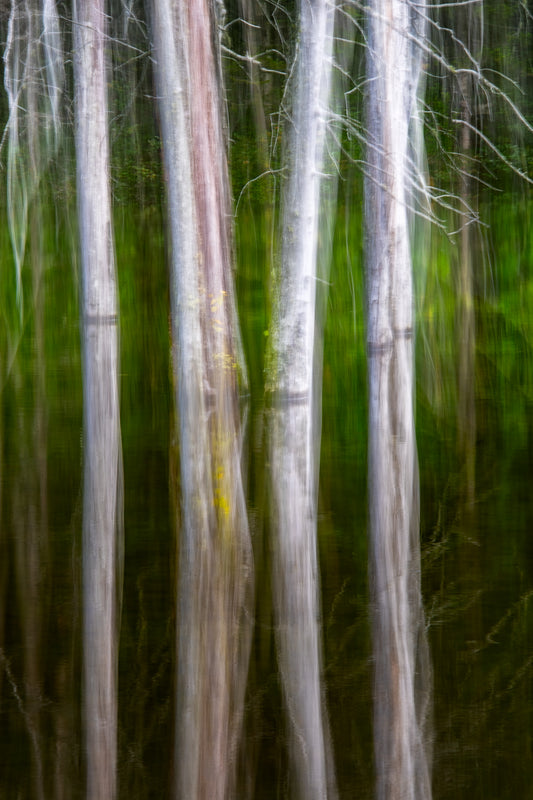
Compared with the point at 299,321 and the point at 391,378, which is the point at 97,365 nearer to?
the point at 391,378

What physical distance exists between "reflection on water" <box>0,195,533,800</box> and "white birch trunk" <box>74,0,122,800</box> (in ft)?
0.30

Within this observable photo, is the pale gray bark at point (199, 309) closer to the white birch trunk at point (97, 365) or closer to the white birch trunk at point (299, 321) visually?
the white birch trunk at point (299, 321)

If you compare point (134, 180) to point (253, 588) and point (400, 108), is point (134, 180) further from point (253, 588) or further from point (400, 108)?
point (253, 588)

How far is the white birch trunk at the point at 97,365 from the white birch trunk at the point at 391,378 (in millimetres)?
1348

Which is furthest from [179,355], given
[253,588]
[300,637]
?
[300,637]

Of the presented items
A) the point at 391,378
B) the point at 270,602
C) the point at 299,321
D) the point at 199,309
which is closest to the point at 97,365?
the point at 391,378

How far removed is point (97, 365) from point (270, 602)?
15.1 ft

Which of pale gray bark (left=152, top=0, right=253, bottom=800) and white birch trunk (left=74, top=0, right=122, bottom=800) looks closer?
white birch trunk (left=74, top=0, right=122, bottom=800)

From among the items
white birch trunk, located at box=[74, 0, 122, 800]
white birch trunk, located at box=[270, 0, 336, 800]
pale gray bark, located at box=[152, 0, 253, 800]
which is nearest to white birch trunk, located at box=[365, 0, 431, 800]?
white birch trunk, located at box=[270, 0, 336, 800]

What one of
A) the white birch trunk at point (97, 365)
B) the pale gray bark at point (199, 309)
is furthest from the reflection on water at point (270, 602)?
the pale gray bark at point (199, 309)

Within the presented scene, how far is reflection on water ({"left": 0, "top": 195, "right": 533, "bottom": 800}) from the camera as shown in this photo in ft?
11.3

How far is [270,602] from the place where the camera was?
4781 millimetres

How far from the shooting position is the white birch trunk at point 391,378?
4312 mm

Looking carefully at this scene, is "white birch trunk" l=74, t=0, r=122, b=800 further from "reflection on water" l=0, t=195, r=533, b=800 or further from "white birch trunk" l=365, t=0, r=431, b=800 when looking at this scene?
"white birch trunk" l=365, t=0, r=431, b=800
